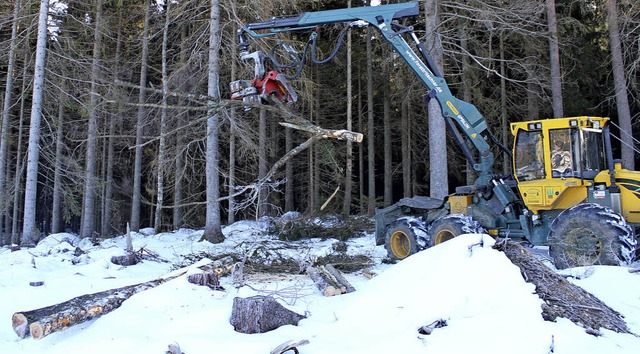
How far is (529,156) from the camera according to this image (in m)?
8.48

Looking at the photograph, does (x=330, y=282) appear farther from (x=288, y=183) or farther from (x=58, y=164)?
(x=288, y=183)

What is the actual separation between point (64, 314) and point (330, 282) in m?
3.23

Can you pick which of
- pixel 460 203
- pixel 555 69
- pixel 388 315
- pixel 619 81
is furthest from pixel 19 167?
pixel 619 81

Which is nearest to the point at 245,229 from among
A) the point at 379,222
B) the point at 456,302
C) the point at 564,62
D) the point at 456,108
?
the point at 379,222

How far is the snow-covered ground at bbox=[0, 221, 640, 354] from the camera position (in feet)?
13.4

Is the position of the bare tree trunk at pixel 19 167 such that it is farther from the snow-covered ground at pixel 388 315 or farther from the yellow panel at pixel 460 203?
the yellow panel at pixel 460 203

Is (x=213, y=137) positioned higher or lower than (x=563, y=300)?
higher

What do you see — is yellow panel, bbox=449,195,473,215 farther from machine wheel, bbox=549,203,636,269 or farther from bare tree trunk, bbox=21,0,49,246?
bare tree trunk, bbox=21,0,49,246

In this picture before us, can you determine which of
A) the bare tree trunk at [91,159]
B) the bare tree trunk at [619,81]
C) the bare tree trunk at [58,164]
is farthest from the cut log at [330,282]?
the bare tree trunk at [91,159]

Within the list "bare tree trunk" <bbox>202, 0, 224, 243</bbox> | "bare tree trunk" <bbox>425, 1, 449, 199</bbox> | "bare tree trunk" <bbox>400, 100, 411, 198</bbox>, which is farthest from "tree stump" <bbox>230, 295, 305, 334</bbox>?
"bare tree trunk" <bbox>400, 100, 411, 198</bbox>

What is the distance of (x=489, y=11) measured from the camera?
1109 centimetres

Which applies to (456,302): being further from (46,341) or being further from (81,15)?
(81,15)

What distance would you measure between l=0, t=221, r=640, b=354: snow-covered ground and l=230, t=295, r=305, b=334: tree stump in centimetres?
15

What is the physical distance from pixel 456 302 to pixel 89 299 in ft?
12.8
